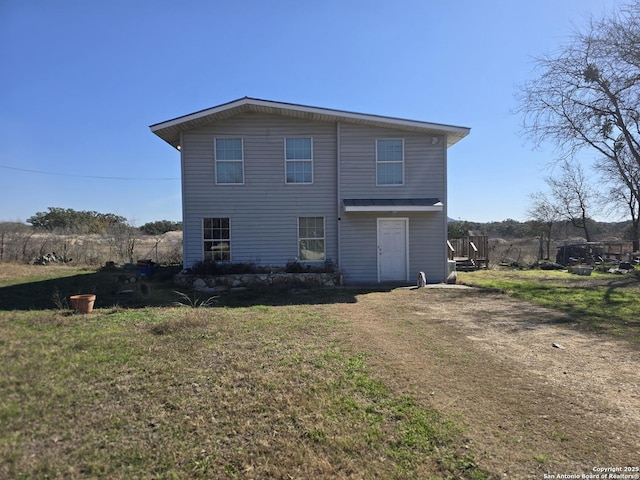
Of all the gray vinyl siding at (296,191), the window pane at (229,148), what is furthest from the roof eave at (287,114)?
the window pane at (229,148)

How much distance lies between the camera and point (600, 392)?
164 inches

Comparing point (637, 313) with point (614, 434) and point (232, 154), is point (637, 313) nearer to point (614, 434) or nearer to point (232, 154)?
point (614, 434)

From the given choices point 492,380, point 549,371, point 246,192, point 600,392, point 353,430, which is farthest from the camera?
point 246,192

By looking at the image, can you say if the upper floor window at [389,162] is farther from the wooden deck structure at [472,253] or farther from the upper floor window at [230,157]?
the wooden deck structure at [472,253]

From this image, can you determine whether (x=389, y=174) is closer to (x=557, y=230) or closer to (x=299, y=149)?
(x=299, y=149)

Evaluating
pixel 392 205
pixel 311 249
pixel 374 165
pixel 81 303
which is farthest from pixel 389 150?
pixel 81 303

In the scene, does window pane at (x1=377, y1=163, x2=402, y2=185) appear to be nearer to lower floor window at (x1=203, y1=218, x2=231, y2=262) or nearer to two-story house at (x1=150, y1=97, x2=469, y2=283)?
two-story house at (x1=150, y1=97, x2=469, y2=283)

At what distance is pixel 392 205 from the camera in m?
13.1

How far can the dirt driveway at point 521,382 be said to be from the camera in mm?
2975

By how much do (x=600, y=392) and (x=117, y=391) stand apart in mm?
4988

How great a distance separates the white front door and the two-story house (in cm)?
4

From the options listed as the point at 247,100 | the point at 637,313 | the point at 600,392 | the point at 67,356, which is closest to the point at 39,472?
the point at 67,356

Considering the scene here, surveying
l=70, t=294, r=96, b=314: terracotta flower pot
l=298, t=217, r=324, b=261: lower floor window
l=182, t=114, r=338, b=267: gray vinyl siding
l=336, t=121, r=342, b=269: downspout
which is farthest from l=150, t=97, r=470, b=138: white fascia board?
l=70, t=294, r=96, b=314: terracotta flower pot

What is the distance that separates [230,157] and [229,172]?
52 cm
